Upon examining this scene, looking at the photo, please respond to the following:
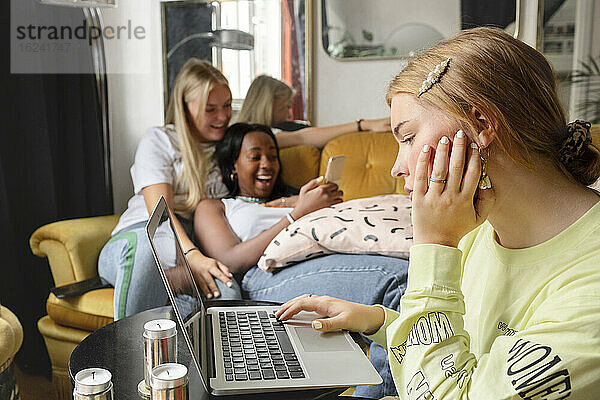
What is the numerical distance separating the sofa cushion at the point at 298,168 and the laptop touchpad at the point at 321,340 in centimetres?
145

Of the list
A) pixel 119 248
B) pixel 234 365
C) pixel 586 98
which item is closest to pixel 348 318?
pixel 234 365

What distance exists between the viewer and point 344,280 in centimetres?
174

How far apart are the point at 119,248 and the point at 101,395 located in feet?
4.51

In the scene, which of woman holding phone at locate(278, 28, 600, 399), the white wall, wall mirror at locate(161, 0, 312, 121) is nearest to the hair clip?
woman holding phone at locate(278, 28, 600, 399)

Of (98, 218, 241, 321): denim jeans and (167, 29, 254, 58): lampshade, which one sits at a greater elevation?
(167, 29, 254, 58): lampshade

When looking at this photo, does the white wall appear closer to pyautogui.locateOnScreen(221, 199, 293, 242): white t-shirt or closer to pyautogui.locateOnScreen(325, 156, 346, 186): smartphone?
pyautogui.locateOnScreen(221, 199, 293, 242): white t-shirt

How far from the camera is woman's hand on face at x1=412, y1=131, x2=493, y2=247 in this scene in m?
0.82

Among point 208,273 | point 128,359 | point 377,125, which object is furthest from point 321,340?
point 377,125

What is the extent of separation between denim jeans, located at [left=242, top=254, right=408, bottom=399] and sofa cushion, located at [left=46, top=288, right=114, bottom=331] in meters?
0.55

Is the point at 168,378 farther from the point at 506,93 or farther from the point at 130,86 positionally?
the point at 130,86

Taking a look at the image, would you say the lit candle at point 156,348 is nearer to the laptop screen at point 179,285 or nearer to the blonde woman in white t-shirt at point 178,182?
the laptop screen at point 179,285

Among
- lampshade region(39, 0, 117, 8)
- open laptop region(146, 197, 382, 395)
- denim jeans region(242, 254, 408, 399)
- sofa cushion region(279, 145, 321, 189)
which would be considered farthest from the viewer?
sofa cushion region(279, 145, 321, 189)

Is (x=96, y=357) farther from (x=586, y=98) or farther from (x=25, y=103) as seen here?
(x=586, y=98)

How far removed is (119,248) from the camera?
2.15 meters
